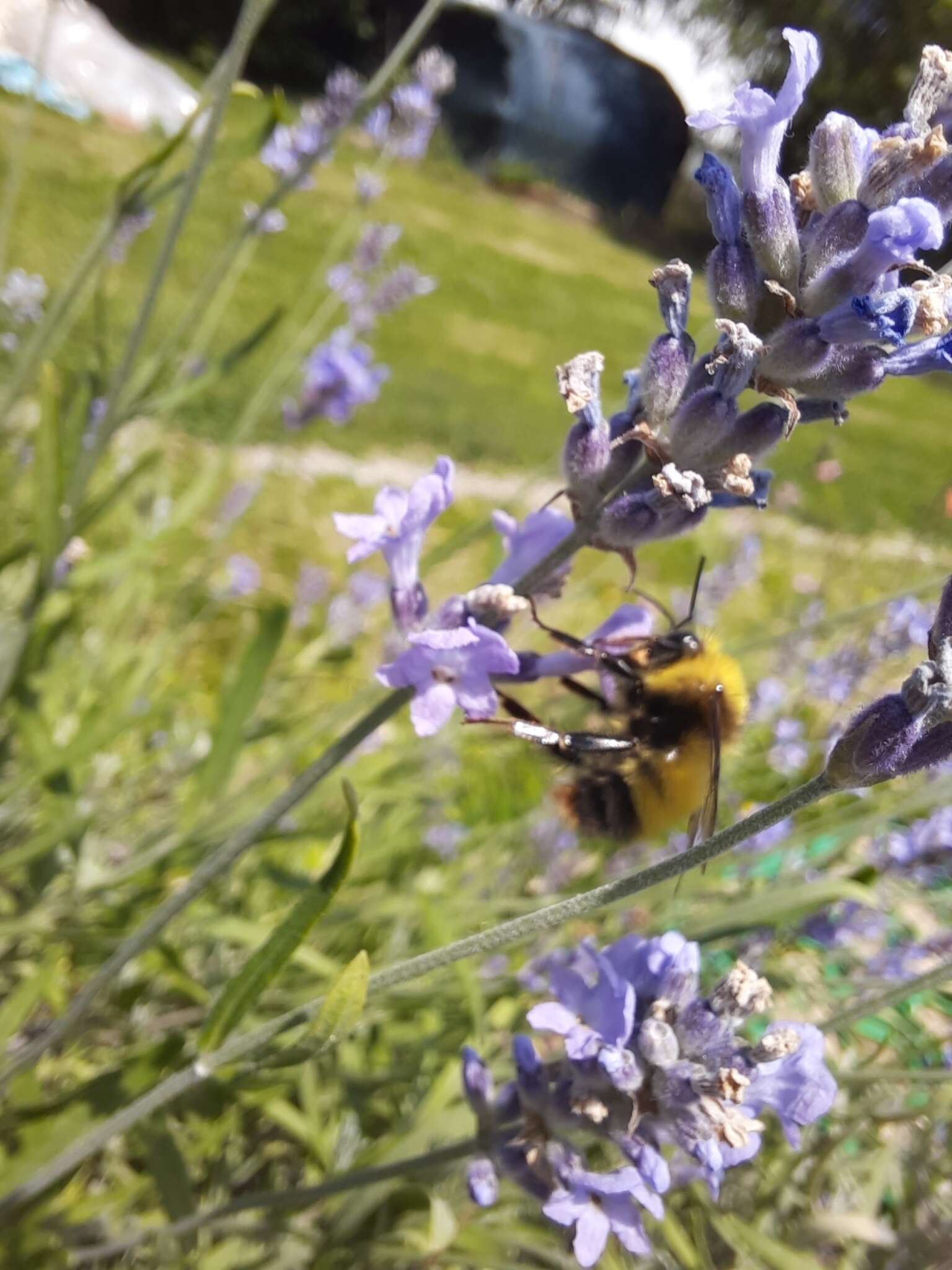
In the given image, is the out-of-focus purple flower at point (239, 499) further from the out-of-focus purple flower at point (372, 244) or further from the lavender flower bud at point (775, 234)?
the lavender flower bud at point (775, 234)

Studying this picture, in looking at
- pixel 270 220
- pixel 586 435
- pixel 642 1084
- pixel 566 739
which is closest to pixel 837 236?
pixel 586 435

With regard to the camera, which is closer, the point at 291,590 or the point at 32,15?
the point at 291,590

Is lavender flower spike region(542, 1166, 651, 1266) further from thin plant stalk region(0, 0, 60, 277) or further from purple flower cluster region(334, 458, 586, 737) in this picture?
thin plant stalk region(0, 0, 60, 277)

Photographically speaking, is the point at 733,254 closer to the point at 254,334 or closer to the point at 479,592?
the point at 479,592

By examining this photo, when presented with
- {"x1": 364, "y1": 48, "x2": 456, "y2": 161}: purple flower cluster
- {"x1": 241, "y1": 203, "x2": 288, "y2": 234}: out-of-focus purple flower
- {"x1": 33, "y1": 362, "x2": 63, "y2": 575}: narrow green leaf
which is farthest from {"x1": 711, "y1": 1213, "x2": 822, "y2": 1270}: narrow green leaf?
{"x1": 364, "y1": 48, "x2": 456, "y2": 161}: purple flower cluster

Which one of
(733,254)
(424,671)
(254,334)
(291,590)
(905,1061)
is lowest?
(291,590)

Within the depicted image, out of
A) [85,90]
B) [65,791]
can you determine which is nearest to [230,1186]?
[65,791]

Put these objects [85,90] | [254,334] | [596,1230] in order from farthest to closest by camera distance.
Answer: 1. [85,90]
2. [254,334]
3. [596,1230]
